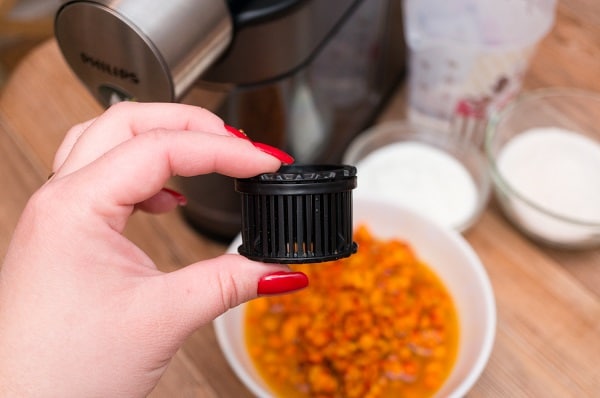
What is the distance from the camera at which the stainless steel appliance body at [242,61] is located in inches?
18.1

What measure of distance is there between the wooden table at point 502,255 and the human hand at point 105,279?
0.25 metres

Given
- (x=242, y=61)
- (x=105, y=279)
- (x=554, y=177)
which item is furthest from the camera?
(x=554, y=177)

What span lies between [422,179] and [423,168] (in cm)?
2

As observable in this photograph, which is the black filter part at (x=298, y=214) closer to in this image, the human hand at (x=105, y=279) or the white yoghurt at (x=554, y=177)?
the human hand at (x=105, y=279)

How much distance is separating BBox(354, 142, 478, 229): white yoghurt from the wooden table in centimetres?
4

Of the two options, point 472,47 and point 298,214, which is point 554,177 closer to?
point 472,47

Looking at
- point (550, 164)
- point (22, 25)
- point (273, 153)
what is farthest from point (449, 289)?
point (22, 25)

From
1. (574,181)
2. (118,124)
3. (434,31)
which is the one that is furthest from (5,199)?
(574,181)

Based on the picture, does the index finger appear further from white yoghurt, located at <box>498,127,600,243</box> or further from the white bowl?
white yoghurt, located at <box>498,127,600,243</box>

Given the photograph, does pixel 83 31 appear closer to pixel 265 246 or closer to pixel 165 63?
pixel 165 63

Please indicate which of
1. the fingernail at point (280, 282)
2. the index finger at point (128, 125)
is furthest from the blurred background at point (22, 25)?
the fingernail at point (280, 282)

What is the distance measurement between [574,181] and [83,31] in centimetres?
55

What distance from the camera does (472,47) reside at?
28.4 inches

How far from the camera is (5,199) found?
2.46ft
